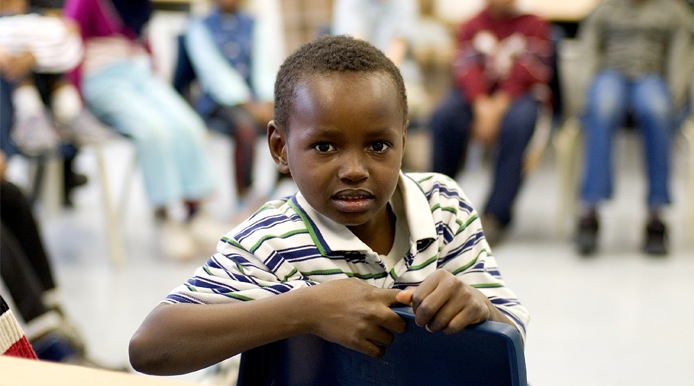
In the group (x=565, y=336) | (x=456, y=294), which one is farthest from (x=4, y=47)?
(x=456, y=294)

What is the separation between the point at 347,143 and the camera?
0.95m

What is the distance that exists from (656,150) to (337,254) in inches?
98.4

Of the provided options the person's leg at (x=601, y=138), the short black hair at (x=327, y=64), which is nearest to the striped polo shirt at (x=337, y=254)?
the short black hair at (x=327, y=64)

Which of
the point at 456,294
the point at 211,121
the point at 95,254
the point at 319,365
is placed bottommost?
the point at 95,254

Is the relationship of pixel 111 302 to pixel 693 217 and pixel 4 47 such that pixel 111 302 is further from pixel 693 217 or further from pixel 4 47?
pixel 693 217

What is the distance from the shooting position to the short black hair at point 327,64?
0.97 meters

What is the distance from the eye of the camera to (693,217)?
329cm

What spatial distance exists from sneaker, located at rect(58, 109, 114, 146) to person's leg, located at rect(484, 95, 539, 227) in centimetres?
145

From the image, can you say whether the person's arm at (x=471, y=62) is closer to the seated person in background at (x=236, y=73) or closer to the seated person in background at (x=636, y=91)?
the seated person in background at (x=636, y=91)

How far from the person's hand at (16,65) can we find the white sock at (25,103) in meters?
0.07

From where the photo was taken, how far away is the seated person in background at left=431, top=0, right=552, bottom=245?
3318mm

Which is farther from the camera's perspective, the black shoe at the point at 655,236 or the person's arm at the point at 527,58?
the person's arm at the point at 527,58

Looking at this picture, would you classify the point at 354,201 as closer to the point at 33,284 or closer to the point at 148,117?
the point at 33,284

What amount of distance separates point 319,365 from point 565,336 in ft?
5.44
